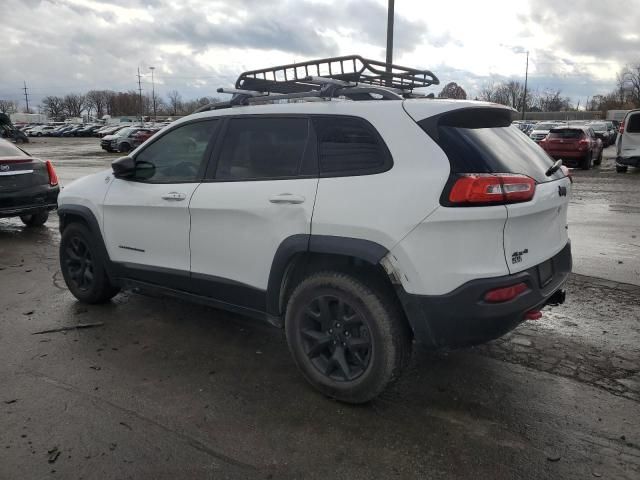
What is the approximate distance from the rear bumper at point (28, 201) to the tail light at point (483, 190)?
7.56 metres

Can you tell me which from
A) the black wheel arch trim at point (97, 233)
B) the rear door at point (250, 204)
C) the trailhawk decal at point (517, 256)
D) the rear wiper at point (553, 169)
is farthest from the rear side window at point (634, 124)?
the black wheel arch trim at point (97, 233)

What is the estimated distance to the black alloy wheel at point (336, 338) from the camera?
3.14 metres

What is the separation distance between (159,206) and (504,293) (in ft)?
8.69

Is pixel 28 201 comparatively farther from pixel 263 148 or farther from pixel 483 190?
pixel 483 190

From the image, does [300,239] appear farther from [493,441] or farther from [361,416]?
[493,441]

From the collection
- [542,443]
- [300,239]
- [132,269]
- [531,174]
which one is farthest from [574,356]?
[132,269]

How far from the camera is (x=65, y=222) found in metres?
5.09

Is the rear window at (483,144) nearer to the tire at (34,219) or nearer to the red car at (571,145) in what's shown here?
the tire at (34,219)

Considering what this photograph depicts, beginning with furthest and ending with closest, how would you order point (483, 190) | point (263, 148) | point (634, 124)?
1. point (634, 124)
2. point (263, 148)
3. point (483, 190)

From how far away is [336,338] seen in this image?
3246 mm

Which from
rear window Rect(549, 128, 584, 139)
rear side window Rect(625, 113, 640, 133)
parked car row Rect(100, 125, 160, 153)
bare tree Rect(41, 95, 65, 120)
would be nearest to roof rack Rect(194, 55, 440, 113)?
rear side window Rect(625, 113, 640, 133)

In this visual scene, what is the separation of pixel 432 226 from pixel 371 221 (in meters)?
0.35

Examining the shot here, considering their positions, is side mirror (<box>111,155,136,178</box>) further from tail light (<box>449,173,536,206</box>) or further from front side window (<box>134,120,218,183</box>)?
tail light (<box>449,173,536,206</box>)

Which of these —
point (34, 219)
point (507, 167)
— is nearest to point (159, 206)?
point (507, 167)
